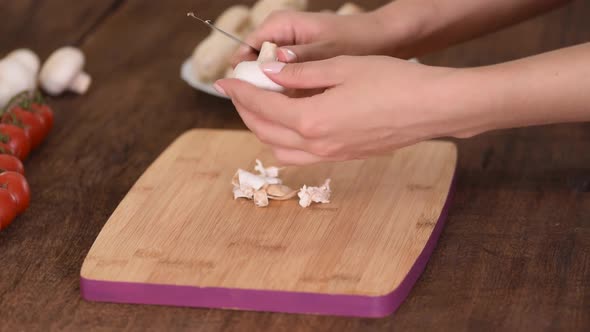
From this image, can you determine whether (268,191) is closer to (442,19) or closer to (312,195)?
(312,195)

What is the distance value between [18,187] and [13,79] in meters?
0.39

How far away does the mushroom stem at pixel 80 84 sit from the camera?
1.72 metres

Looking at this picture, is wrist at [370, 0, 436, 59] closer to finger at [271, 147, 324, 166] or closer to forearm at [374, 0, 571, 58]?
forearm at [374, 0, 571, 58]

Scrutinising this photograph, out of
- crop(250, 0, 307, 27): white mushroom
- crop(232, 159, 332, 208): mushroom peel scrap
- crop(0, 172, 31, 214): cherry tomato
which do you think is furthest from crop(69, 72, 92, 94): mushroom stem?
crop(232, 159, 332, 208): mushroom peel scrap

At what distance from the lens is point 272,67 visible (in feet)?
3.75

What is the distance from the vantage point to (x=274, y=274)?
1.07m

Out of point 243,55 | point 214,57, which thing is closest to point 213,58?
point 214,57

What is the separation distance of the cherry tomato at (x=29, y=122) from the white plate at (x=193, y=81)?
289 millimetres

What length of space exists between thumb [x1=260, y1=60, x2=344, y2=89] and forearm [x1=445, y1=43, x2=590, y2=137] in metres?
0.15

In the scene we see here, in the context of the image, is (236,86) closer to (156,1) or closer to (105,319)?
(105,319)

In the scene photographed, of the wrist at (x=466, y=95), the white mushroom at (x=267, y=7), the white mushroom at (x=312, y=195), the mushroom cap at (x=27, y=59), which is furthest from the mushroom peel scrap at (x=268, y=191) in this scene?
the mushroom cap at (x=27, y=59)

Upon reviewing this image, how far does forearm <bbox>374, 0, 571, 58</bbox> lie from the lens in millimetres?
1423

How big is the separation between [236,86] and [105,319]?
335 mm

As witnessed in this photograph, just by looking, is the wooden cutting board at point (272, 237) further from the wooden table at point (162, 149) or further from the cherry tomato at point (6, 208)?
the cherry tomato at point (6, 208)
